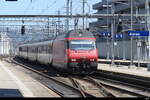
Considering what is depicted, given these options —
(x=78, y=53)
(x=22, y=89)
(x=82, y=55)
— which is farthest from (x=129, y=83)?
(x=22, y=89)

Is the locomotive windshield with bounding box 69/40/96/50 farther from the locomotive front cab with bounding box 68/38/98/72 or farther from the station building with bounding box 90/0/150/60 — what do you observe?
the station building with bounding box 90/0/150/60

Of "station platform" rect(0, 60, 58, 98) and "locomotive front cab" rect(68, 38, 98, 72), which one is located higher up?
"locomotive front cab" rect(68, 38, 98, 72)

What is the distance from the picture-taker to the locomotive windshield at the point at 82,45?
2748cm

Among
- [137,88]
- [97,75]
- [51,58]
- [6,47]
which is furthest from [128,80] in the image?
[6,47]

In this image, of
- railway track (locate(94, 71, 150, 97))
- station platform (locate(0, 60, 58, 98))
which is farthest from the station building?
station platform (locate(0, 60, 58, 98))

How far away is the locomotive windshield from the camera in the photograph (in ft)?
90.2

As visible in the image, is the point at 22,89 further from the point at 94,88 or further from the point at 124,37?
the point at 124,37

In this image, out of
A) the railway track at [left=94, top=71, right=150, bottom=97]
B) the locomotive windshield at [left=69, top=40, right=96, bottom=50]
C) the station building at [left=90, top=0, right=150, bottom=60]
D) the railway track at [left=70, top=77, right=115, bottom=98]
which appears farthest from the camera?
the station building at [left=90, top=0, right=150, bottom=60]

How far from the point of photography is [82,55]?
89.6 feet

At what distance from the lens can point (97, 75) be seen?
1266 inches

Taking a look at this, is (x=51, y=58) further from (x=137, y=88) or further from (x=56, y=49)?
(x=137, y=88)

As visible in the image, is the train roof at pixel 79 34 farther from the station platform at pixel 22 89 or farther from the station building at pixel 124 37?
the station building at pixel 124 37

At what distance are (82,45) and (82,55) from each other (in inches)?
30.6

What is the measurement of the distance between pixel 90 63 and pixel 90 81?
2.40 metres
